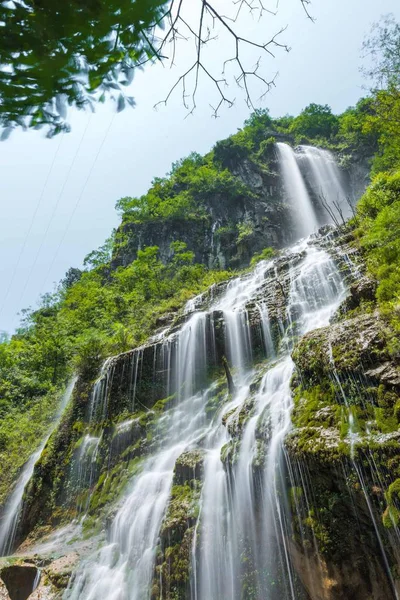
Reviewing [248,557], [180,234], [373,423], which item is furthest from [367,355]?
[180,234]

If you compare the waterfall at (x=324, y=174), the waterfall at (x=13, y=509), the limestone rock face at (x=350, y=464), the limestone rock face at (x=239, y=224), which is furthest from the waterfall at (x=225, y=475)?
the waterfall at (x=324, y=174)

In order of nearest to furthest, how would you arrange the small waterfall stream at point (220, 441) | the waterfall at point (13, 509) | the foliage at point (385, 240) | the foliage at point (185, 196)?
the small waterfall stream at point (220, 441) → the foliage at point (385, 240) → the waterfall at point (13, 509) → the foliage at point (185, 196)

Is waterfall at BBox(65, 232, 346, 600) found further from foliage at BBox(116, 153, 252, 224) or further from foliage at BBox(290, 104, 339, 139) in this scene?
foliage at BBox(290, 104, 339, 139)

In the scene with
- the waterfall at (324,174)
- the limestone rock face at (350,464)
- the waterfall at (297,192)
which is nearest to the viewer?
the limestone rock face at (350,464)

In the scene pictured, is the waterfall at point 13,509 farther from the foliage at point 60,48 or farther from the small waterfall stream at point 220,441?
the foliage at point 60,48

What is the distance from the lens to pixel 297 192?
103 ft

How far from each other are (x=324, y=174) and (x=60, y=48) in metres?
34.7

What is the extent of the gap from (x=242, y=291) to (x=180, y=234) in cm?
1656

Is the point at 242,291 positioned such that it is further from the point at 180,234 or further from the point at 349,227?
the point at 180,234

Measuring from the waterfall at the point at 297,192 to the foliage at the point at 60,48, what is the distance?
26787 mm

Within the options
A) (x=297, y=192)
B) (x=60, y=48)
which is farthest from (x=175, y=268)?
(x=60, y=48)

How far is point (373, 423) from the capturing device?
4.00 m

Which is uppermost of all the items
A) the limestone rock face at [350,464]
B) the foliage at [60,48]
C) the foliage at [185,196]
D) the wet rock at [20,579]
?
the foliage at [185,196]

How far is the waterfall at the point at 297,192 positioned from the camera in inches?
1121
